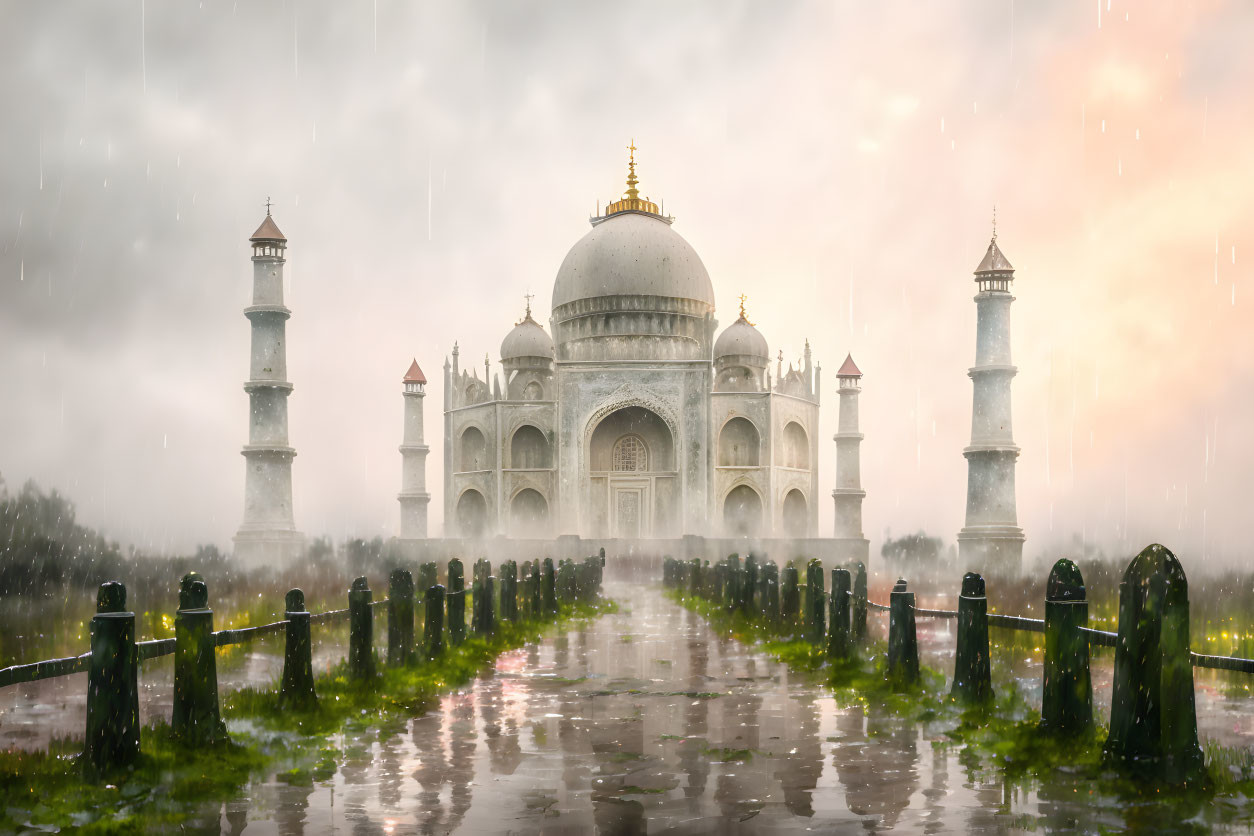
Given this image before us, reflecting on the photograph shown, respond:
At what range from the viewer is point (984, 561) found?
124 ft

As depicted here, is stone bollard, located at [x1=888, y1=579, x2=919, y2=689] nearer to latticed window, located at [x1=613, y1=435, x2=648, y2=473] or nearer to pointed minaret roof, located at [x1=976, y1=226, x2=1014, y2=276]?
pointed minaret roof, located at [x1=976, y1=226, x2=1014, y2=276]

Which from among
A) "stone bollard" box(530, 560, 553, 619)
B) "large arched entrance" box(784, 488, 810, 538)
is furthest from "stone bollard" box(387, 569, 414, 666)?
"large arched entrance" box(784, 488, 810, 538)

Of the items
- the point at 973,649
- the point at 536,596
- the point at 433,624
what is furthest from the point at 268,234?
the point at 973,649

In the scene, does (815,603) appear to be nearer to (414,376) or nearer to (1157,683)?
(1157,683)

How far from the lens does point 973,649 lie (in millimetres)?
8523

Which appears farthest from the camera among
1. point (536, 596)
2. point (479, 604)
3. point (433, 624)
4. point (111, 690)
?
point (536, 596)

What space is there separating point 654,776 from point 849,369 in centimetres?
4825

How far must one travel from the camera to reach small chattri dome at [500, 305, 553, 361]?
54.4m

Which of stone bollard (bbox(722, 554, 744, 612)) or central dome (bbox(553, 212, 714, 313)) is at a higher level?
central dome (bbox(553, 212, 714, 313))

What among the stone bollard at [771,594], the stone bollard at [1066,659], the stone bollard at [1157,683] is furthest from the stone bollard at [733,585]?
the stone bollard at [1157,683]

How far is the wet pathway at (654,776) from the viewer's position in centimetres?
516

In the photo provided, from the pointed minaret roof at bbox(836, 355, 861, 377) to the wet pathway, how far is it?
44.1m

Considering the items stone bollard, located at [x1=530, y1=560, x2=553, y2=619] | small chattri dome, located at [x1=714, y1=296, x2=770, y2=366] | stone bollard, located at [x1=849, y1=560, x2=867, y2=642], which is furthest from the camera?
small chattri dome, located at [x1=714, y1=296, x2=770, y2=366]

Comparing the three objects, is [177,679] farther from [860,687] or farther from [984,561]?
[984,561]
